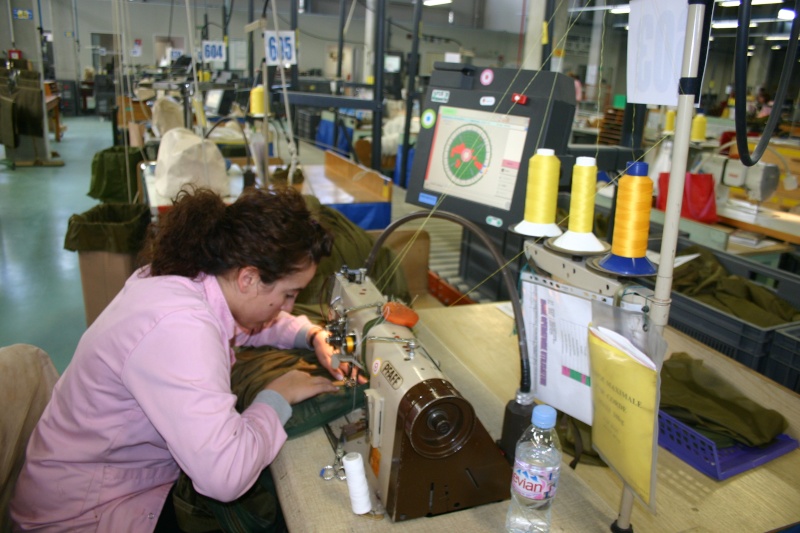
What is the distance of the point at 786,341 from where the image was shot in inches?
60.6

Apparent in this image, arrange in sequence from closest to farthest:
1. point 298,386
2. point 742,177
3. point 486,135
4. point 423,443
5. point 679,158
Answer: point 679,158 < point 423,443 < point 298,386 < point 486,135 < point 742,177

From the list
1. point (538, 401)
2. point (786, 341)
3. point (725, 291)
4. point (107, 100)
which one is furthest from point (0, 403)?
point (107, 100)

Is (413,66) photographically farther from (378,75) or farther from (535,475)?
(535,475)

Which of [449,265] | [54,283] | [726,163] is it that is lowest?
[54,283]

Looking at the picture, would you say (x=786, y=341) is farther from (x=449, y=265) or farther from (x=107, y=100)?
(x=107, y=100)

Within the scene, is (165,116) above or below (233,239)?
above

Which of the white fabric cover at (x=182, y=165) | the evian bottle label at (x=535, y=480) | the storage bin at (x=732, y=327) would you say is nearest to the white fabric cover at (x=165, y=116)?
the white fabric cover at (x=182, y=165)

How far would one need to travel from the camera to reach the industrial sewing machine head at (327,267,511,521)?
0.88 metres

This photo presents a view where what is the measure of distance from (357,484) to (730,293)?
5.45 feet

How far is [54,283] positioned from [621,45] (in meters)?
13.5

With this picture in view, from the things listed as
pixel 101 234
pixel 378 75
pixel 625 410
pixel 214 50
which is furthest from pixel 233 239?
pixel 214 50

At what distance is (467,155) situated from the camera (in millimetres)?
1444

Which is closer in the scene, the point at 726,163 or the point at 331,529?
the point at 331,529

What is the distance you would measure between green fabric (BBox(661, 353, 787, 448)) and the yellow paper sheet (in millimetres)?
447
